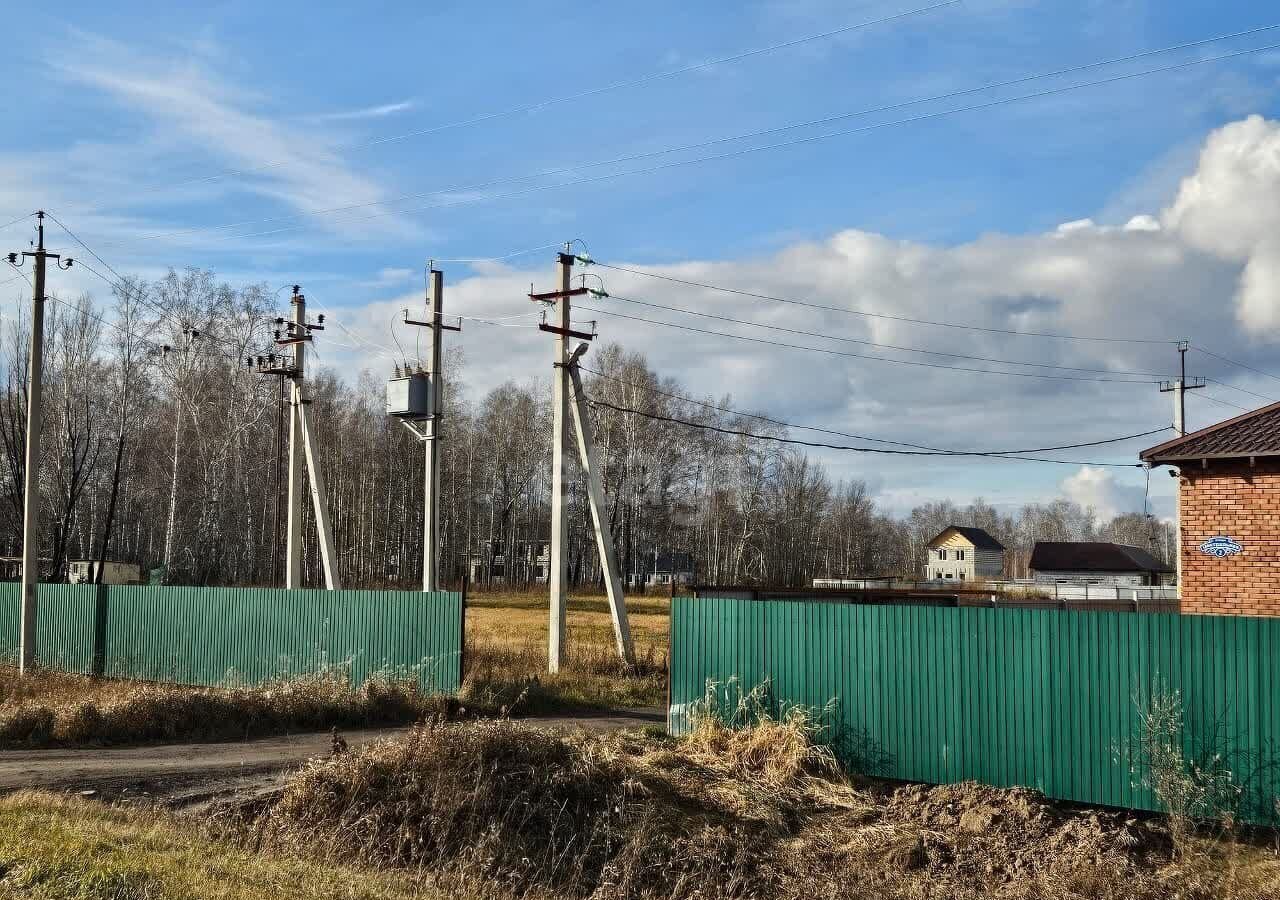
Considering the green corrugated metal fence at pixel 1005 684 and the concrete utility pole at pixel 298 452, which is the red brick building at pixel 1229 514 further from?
the concrete utility pole at pixel 298 452

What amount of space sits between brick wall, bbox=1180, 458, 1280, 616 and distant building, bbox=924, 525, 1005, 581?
76.6m

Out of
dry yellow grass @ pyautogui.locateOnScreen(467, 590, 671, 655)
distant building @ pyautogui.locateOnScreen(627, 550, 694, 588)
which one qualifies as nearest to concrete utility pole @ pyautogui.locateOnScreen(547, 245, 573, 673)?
dry yellow grass @ pyautogui.locateOnScreen(467, 590, 671, 655)

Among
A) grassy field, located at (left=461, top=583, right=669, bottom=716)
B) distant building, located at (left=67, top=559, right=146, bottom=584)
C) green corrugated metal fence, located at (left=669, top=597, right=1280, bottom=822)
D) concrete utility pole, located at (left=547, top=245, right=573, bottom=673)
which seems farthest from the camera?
distant building, located at (left=67, top=559, right=146, bottom=584)

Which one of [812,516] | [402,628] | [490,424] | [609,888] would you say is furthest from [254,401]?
[812,516]

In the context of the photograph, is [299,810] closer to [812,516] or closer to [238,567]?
[238,567]

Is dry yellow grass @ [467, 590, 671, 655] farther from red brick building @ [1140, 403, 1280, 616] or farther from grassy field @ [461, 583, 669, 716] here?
red brick building @ [1140, 403, 1280, 616]

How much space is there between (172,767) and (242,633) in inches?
276

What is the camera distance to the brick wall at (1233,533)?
45.9ft

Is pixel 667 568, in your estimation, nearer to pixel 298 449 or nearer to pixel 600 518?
pixel 298 449

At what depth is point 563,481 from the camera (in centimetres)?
1939

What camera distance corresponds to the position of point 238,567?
4684 cm

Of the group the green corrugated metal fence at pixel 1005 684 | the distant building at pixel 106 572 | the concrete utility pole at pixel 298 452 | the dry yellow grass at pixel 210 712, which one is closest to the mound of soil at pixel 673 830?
the green corrugated metal fence at pixel 1005 684

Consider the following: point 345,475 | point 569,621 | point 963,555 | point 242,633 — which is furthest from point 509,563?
point 242,633

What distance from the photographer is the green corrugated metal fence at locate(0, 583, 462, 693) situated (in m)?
17.1
